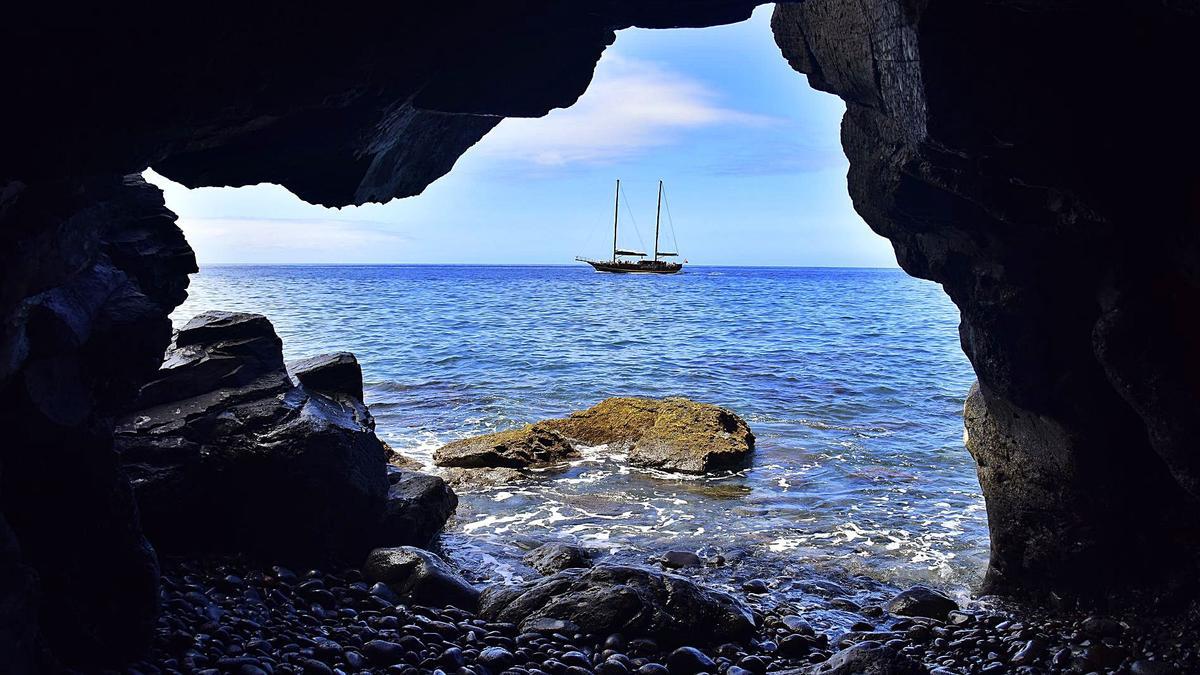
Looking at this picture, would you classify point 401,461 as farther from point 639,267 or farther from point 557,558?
point 639,267

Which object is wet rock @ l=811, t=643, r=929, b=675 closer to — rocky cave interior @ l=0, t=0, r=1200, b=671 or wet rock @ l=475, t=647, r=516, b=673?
wet rock @ l=475, t=647, r=516, b=673

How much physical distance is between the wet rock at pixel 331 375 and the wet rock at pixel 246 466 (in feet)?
3.79

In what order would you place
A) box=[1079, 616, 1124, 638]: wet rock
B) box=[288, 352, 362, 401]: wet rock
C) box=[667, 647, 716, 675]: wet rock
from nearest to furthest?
box=[667, 647, 716, 675]: wet rock < box=[1079, 616, 1124, 638]: wet rock < box=[288, 352, 362, 401]: wet rock

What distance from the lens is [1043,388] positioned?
7887mm

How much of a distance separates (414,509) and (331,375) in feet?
8.04

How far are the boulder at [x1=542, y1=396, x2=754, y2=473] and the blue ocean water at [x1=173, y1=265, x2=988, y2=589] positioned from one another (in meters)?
0.40

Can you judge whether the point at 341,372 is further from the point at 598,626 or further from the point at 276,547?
the point at 598,626

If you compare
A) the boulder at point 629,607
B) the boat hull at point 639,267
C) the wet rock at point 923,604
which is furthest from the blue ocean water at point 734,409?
the boat hull at point 639,267

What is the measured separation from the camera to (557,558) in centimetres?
977

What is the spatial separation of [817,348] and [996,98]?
1054 inches

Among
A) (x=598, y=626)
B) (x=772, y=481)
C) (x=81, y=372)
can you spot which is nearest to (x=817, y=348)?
(x=772, y=481)

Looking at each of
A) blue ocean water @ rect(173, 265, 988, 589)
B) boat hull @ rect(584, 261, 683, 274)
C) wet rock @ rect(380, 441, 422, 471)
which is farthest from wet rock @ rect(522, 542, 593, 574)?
boat hull @ rect(584, 261, 683, 274)

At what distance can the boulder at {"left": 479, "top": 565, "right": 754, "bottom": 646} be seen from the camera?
24.0ft

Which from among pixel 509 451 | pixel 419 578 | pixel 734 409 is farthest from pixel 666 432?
pixel 419 578
